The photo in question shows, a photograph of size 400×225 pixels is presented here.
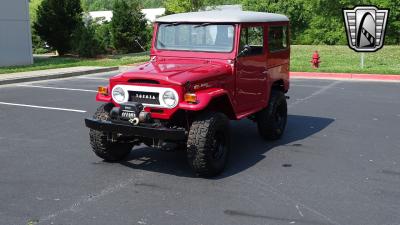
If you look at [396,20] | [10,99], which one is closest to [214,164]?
[10,99]

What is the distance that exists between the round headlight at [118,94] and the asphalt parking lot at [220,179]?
92cm

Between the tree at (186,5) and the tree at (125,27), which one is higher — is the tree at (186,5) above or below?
above

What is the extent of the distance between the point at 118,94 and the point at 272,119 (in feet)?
8.57

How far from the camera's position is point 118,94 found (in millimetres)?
5953

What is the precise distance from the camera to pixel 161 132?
5.41 m

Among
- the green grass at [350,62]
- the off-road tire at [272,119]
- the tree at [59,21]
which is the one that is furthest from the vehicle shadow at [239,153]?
the tree at [59,21]

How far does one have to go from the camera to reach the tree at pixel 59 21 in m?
26.2

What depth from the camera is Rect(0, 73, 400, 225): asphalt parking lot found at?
468 cm

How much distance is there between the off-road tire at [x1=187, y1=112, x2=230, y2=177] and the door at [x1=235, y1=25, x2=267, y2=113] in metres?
0.83

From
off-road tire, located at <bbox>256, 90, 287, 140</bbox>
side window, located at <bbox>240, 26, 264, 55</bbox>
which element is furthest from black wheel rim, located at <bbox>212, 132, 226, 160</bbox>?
off-road tire, located at <bbox>256, 90, 287, 140</bbox>

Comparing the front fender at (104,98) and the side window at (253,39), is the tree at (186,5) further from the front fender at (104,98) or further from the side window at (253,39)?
the front fender at (104,98)

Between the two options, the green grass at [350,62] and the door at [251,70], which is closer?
the door at [251,70]

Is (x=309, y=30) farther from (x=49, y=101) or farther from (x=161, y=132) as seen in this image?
(x=161, y=132)

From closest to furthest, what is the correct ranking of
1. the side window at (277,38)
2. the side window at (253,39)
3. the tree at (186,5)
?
1. the side window at (253,39)
2. the side window at (277,38)
3. the tree at (186,5)
